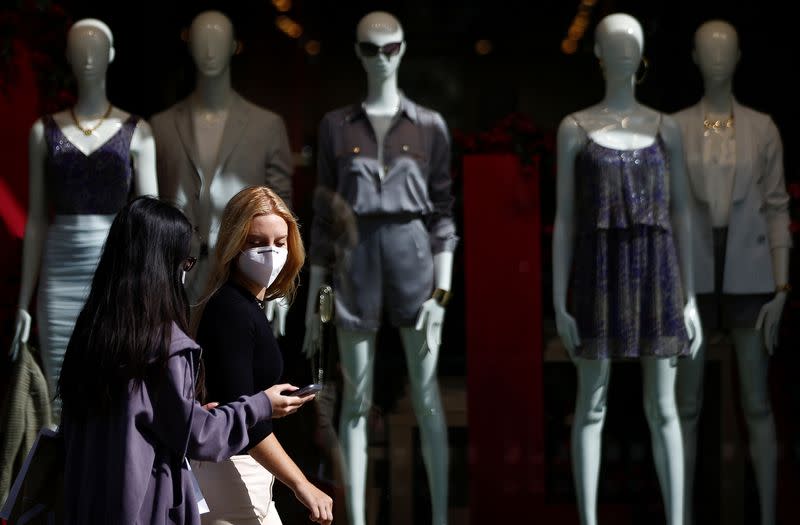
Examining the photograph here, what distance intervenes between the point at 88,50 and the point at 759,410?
292 cm

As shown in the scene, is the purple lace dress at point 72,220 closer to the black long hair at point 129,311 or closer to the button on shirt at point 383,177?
the button on shirt at point 383,177

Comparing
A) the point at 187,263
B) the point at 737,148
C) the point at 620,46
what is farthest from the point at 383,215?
the point at 187,263

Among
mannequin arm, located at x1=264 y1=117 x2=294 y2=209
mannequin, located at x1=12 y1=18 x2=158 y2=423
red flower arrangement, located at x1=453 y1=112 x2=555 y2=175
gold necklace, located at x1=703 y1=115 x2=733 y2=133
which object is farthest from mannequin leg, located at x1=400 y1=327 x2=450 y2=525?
gold necklace, located at x1=703 y1=115 x2=733 y2=133

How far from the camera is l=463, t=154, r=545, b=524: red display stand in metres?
5.16

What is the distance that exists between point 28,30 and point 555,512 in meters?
2.90

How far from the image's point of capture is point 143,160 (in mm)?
4914

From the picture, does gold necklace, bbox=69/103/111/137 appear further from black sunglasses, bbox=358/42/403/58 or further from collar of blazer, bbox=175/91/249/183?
black sunglasses, bbox=358/42/403/58

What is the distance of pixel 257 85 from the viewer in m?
5.37

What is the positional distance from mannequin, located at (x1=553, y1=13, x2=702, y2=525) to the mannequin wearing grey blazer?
43.6 inches

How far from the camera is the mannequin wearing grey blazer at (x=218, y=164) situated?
4.94 meters

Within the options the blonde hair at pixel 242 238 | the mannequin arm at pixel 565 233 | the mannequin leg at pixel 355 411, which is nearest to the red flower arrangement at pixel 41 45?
the mannequin leg at pixel 355 411

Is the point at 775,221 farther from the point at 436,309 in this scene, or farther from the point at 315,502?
the point at 315,502

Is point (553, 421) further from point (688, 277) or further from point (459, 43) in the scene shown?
point (459, 43)

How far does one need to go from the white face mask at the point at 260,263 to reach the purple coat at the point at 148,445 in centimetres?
38
